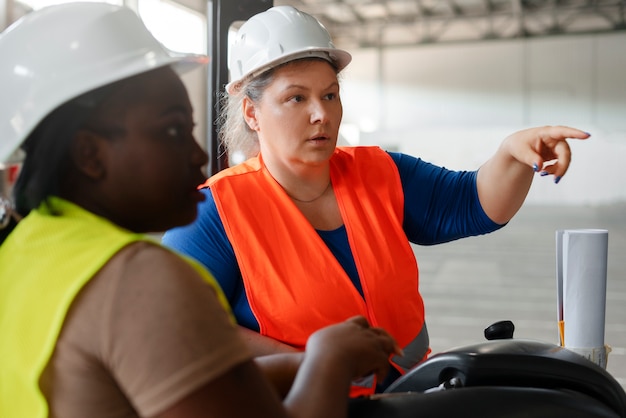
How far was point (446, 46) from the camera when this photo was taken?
52.2 feet

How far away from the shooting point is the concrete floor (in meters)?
5.31

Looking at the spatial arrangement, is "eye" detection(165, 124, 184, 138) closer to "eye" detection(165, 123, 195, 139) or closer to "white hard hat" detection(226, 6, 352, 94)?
"eye" detection(165, 123, 195, 139)

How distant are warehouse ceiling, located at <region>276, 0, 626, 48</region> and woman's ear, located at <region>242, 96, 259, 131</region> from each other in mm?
13420

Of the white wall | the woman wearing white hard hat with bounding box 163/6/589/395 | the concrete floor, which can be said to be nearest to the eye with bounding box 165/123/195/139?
the woman wearing white hard hat with bounding box 163/6/589/395

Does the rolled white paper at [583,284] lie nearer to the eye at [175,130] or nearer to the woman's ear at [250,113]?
the woman's ear at [250,113]

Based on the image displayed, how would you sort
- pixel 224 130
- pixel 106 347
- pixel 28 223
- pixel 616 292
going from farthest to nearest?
pixel 616 292 < pixel 224 130 < pixel 28 223 < pixel 106 347

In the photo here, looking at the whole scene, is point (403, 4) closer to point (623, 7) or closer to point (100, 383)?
point (623, 7)

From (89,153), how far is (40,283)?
0.13 meters

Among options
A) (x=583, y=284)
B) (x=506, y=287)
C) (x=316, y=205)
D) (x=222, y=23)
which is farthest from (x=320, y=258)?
(x=506, y=287)

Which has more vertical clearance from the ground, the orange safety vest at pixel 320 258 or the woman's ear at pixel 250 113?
the woman's ear at pixel 250 113

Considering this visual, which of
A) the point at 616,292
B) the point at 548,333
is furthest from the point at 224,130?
the point at 616,292

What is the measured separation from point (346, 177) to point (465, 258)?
7.58 metres

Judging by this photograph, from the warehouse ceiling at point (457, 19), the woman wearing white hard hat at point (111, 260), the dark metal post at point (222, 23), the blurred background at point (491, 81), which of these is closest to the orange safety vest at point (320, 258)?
the dark metal post at point (222, 23)

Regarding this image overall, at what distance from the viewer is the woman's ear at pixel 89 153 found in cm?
70
